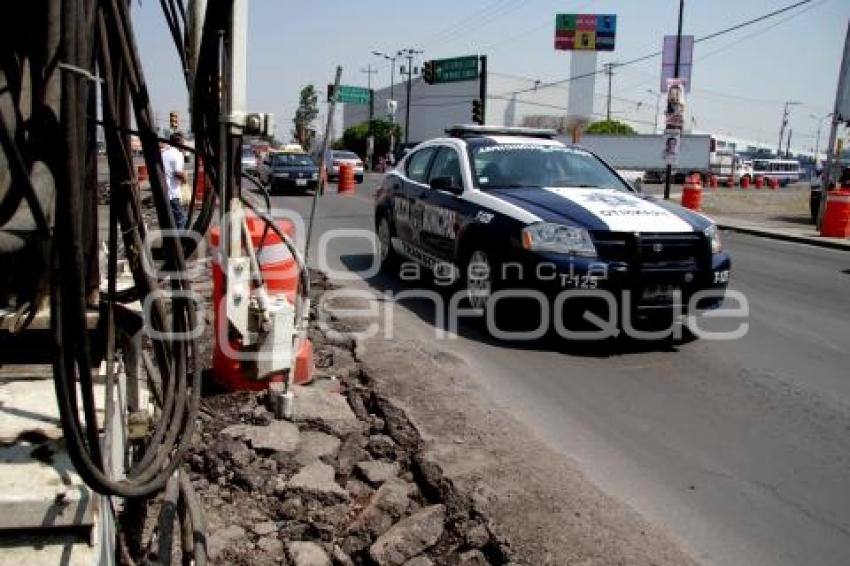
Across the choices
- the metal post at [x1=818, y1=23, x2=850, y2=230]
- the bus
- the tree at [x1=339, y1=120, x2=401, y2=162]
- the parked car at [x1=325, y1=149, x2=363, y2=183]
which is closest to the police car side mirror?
the metal post at [x1=818, y1=23, x2=850, y2=230]

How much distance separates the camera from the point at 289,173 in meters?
25.2

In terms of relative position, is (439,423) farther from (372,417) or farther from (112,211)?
(112,211)

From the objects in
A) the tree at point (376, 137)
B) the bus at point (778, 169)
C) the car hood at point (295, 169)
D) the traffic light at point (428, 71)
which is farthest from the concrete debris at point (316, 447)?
the tree at point (376, 137)

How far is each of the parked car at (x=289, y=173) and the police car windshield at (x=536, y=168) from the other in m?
17.6

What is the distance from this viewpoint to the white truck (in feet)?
177

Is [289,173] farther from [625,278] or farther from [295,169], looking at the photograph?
[625,278]

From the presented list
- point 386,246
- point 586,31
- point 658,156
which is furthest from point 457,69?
point 386,246

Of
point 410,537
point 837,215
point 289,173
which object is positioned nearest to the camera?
point 410,537

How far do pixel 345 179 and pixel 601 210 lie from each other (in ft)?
66.0

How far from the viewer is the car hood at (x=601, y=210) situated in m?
6.12

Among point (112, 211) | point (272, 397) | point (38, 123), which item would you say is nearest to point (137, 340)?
point (112, 211)

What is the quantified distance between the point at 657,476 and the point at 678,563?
0.86 m

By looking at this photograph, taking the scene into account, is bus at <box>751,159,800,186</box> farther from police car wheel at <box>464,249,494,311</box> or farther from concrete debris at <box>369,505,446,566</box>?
concrete debris at <box>369,505,446,566</box>

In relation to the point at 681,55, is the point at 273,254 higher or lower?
lower
